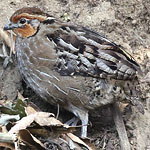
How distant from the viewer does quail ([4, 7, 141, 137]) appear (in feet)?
16.5

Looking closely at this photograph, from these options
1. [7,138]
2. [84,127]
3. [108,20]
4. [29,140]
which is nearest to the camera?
[7,138]

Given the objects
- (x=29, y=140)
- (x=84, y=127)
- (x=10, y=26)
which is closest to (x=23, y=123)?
(x=29, y=140)

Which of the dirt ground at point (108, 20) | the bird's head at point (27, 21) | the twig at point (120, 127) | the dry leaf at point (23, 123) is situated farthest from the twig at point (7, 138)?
the bird's head at point (27, 21)

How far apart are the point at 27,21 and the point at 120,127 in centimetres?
175

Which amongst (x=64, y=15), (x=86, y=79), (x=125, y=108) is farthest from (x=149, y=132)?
(x=64, y=15)

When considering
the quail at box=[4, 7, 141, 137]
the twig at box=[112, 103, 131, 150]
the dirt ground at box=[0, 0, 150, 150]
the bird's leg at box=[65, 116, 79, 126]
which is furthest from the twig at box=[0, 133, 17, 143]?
the twig at box=[112, 103, 131, 150]

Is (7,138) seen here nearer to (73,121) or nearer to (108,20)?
(73,121)

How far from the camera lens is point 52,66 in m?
5.14

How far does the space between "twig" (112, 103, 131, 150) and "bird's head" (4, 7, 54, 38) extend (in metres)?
1.41

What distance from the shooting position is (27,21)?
5.38 metres

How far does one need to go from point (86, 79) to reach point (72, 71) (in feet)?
0.63

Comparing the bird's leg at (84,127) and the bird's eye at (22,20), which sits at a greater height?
the bird's eye at (22,20)

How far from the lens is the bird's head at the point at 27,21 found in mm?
5336

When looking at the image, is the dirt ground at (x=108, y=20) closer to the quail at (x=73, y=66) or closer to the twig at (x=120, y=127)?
the twig at (x=120, y=127)
